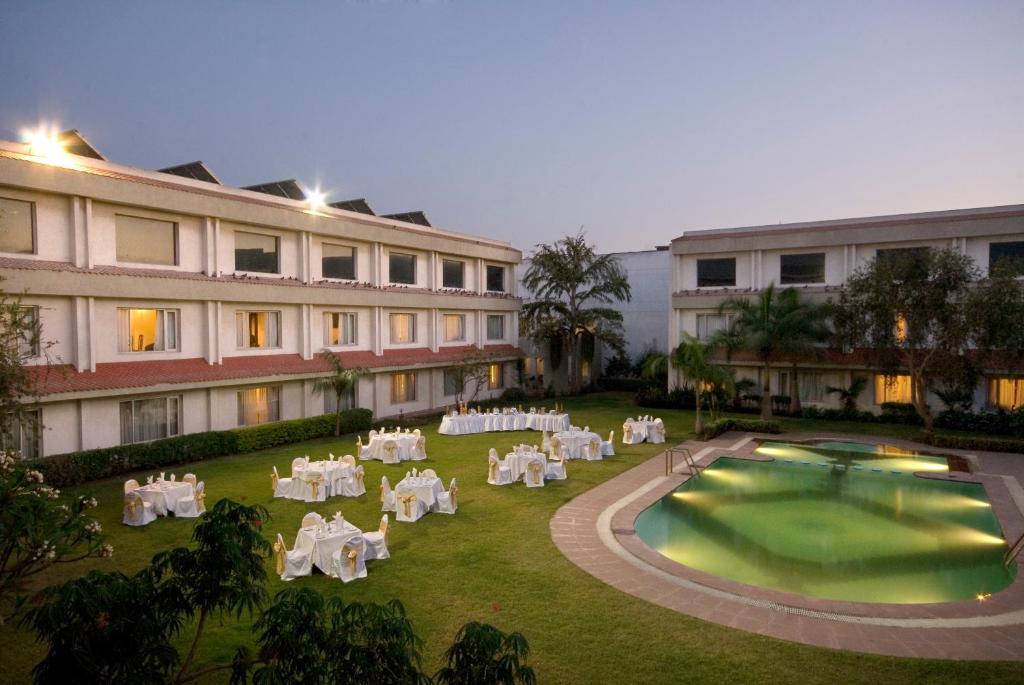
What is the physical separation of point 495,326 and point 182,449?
21.9 metres

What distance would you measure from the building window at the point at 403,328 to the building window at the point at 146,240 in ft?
38.8

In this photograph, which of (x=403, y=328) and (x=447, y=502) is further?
(x=403, y=328)

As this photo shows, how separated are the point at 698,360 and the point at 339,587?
59.4 feet

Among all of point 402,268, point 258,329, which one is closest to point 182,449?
point 258,329

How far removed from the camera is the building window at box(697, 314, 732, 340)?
3485cm

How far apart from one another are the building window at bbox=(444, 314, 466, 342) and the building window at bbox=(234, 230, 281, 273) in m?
11.4

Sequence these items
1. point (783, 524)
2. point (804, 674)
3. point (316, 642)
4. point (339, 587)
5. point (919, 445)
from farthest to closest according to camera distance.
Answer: point (919, 445) → point (783, 524) → point (339, 587) → point (804, 674) → point (316, 642)

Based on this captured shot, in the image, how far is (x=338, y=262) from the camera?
98.6 feet

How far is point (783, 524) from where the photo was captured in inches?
622

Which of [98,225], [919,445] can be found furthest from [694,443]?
[98,225]

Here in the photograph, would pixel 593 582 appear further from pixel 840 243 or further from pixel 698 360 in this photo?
pixel 840 243

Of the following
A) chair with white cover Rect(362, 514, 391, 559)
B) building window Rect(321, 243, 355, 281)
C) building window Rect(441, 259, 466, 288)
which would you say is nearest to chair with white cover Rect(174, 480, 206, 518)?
chair with white cover Rect(362, 514, 391, 559)

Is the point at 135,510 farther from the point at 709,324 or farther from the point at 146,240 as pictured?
the point at 709,324

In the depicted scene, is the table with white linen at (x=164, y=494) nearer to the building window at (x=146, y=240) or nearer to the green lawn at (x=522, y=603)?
the green lawn at (x=522, y=603)
